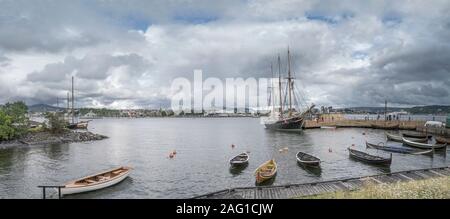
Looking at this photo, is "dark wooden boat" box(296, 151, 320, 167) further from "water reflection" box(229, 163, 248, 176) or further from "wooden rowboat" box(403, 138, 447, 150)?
"wooden rowboat" box(403, 138, 447, 150)

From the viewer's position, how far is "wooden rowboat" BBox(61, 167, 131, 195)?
27.4 meters

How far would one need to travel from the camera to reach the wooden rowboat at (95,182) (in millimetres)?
27391

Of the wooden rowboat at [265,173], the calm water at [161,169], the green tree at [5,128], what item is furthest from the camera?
the green tree at [5,128]

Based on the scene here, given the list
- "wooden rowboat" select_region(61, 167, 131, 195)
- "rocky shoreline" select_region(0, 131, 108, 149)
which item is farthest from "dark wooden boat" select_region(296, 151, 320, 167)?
"rocky shoreline" select_region(0, 131, 108, 149)

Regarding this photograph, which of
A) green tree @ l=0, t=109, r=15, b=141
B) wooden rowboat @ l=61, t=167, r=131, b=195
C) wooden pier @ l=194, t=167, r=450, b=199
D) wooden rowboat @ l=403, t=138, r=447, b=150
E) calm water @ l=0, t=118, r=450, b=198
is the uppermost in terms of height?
green tree @ l=0, t=109, r=15, b=141

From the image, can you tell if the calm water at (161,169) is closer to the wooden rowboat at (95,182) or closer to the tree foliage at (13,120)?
the wooden rowboat at (95,182)

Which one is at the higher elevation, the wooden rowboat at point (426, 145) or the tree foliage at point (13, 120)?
the tree foliage at point (13, 120)

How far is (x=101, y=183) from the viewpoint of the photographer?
96.2 ft

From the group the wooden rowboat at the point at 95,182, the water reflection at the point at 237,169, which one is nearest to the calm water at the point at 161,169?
the water reflection at the point at 237,169

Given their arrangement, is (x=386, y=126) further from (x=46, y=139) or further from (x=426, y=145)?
(x=46, y=139)

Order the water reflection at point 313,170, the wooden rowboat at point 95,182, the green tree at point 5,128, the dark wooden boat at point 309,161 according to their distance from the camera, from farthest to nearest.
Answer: the green tree at point 5,128 → the dark wooden boat at point 309,161 → the water reflection at point 313,170 → the wooden rowboat at point 95,182

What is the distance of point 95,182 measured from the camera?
28.9m
